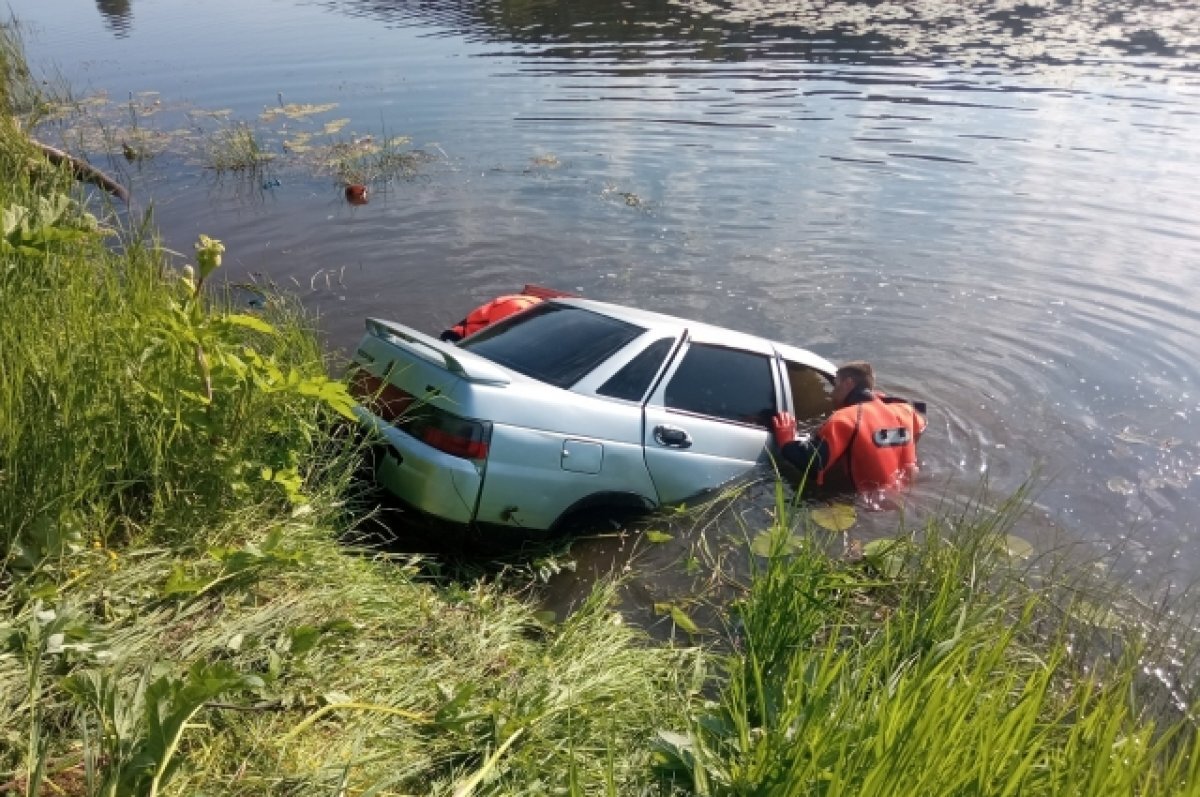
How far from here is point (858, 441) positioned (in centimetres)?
668

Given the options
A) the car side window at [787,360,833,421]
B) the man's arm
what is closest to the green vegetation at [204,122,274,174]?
the car side window at [787,360,833,421]

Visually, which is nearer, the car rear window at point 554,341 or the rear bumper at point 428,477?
the rear bumper at point 428,477

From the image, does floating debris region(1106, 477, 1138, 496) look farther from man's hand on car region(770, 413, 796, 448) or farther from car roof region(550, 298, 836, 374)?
car roof region(550, 298, 836, 374)

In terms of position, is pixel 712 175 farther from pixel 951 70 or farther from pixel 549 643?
pixel 549 643

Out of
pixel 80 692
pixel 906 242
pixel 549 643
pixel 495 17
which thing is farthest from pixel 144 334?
pixel 495 17

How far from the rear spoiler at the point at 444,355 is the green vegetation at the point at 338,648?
60cm

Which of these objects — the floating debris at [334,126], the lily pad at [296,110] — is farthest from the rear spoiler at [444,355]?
the lily pad at [296,110]

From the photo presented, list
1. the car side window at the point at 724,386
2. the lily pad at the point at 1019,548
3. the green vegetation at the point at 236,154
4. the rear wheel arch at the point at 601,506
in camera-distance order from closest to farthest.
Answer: the rear wheel arch at the point at 601,506, the lily pad at the point at 1019,548, the car side window at the point at 724,386, the green vegetation at the point at 236,154

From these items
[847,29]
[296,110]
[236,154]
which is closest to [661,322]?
[236,154]

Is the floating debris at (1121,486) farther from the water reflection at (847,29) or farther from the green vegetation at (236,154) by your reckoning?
the water reflection at (847,29)

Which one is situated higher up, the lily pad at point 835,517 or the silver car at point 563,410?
the silver car at point 563,410

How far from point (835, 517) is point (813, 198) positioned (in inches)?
323

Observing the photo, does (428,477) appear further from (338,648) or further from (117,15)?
(117,15)

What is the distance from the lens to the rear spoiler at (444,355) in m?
4.88
